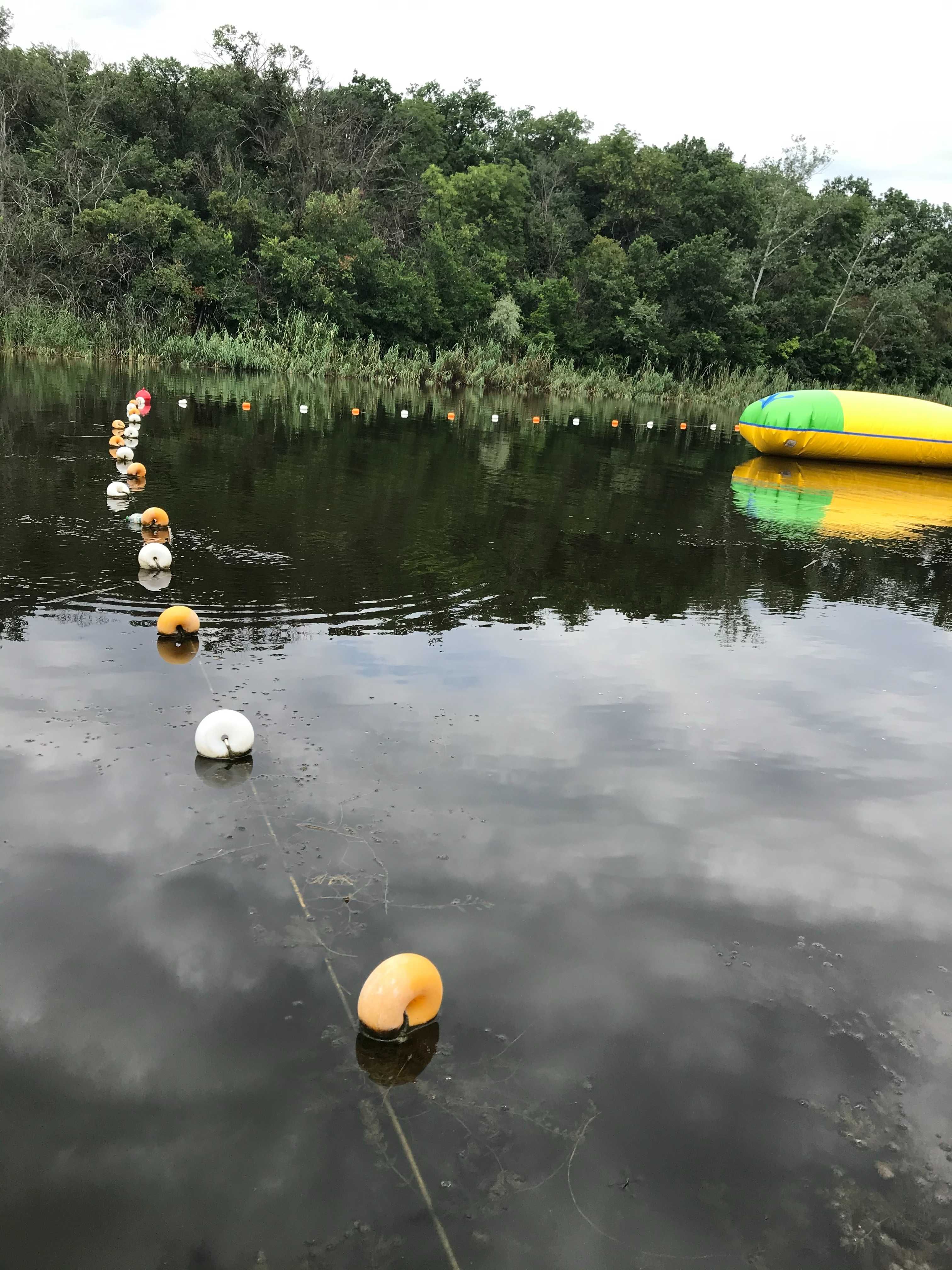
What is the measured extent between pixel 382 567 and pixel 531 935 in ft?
18.6

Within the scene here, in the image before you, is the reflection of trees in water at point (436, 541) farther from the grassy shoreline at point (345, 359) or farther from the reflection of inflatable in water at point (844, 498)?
the grassy shoreline at point (345, 359)

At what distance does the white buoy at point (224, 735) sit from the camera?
17.1 feet

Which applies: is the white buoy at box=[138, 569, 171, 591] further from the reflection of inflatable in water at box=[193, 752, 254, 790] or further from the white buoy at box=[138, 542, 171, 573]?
the reflection of inflatable in water at box=[193, 752, 254, 790]

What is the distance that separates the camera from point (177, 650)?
6.84 meters

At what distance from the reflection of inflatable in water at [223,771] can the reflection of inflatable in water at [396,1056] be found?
6.54ft

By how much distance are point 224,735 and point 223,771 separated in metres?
0.20

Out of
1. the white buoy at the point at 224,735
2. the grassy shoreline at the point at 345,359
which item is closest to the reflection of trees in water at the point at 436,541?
the white buoy at the point at 224,735

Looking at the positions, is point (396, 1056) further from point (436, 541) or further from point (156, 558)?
point (436, 541)

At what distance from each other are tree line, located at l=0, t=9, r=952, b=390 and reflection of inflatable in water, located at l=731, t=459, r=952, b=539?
75.8 feet

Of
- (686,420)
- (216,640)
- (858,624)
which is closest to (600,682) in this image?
(216,640)

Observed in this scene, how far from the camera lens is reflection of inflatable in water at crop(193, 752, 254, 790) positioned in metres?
5.09

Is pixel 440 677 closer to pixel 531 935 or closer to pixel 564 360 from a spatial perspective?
pixel 531 935

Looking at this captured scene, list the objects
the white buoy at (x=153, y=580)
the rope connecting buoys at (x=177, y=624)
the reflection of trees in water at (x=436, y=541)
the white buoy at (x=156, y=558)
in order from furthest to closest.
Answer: the reflection of trees in water at (x=436, y=541)
the white buoy at (x=156, y=558)
the white buoy at (x=153, y=580)
the rope connecting buoys at (x=177, y=624)

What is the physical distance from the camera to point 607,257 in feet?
161
